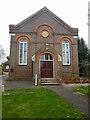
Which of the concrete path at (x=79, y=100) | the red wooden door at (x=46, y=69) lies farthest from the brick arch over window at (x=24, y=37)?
the concrete path at (x=79, y=100)

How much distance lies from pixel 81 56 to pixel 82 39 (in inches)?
217

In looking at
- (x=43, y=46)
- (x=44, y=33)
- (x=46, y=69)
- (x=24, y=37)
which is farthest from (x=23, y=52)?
(x=44, y=33)

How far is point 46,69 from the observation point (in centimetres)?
1780

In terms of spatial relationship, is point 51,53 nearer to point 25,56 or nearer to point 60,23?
point 25,56

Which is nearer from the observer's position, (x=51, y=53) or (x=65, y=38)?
(x=51, y=53)

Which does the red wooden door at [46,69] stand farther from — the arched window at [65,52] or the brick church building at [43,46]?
the arched window at [65,52]

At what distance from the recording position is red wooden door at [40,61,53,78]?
17.5 metres

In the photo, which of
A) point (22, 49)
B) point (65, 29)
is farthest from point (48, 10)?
point (22, 49)

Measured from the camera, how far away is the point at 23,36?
19266 mm

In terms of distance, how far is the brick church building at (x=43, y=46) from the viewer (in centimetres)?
1778

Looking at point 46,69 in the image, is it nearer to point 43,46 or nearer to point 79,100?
point 43,46

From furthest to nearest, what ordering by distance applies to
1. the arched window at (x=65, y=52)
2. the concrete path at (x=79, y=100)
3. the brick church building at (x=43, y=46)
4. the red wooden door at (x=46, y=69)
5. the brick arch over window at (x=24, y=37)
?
the arched window at (x=65, y=52) → the brick arch over window at (x=24, y=37) → the brick church building at (x=43, y=46) → the red wooden door at (x=46, y=69) → the concrete path at (x=79, y=100)

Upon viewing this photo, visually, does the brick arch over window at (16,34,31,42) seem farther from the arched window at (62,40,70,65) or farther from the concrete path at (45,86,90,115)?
the concrete path at (45,86,90,115)

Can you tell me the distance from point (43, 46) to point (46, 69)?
11.9 feet
